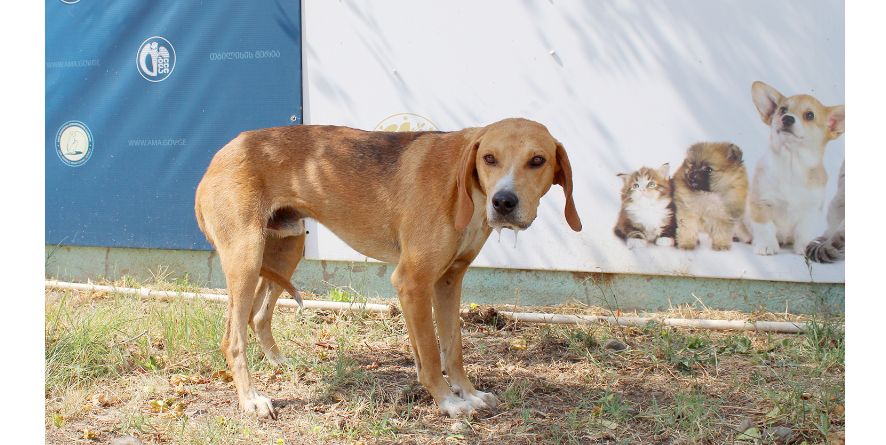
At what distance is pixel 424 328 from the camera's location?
13.3 ft

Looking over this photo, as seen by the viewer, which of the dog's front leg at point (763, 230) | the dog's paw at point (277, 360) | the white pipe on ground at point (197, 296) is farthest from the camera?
the white pipe on ground at point (197, 296)

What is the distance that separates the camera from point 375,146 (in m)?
4.42

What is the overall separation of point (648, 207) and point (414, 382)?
2294 mm

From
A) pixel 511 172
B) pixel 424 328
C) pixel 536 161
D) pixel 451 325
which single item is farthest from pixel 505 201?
pixel 451 325

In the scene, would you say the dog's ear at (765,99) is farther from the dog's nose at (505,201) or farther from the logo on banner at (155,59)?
the logo on banner at (155,59)

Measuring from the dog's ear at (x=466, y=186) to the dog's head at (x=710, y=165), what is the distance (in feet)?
7.78

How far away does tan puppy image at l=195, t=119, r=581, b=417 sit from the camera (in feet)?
13.0

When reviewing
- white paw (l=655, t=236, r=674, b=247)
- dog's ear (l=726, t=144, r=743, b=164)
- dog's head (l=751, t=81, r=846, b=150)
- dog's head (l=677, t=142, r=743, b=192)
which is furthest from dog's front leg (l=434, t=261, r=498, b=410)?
dog's head (l=751, t=81, r=846, b=150)

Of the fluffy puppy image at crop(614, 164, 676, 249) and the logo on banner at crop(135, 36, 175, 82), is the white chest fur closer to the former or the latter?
the fluffy puppy image at crop(614, 164, 676, 249)

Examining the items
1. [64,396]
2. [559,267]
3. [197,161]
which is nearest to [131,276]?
[197,161]

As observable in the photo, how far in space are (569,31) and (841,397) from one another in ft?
10.1

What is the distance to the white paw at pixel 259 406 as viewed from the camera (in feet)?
13.4

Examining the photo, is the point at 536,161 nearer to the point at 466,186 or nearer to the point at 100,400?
the point at 466,186

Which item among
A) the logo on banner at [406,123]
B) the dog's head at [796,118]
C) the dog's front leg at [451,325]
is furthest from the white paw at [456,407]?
the dog's head at [796,118]
